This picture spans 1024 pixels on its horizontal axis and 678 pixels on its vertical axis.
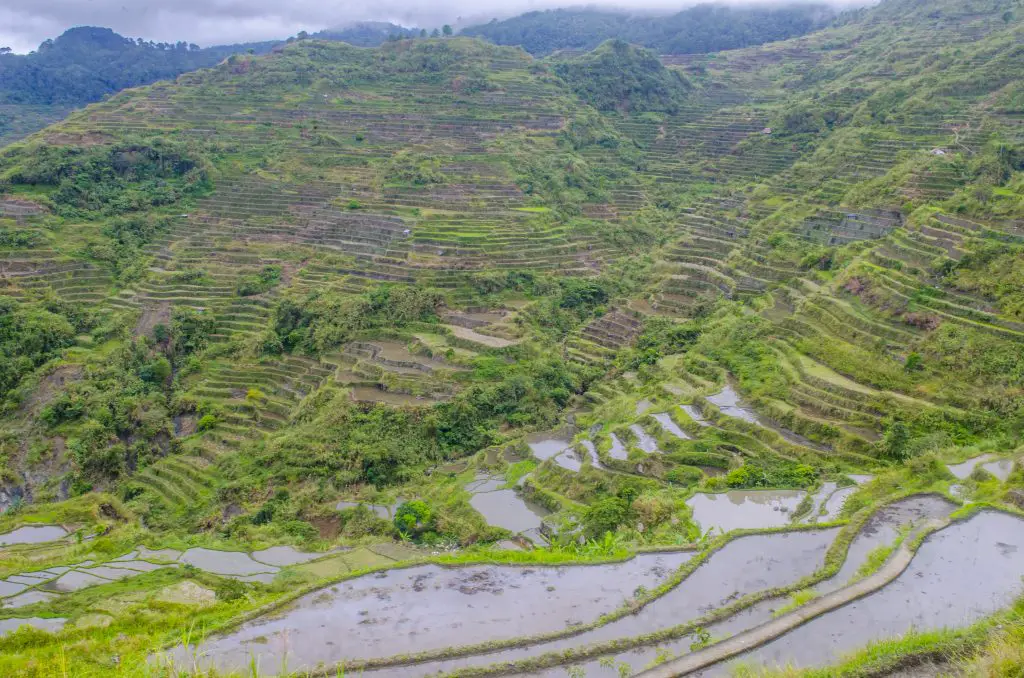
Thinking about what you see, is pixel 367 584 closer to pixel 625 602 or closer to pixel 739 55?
pixel 625 602

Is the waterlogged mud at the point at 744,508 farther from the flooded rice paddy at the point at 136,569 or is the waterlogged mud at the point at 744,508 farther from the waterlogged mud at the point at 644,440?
the flooded rice paddy at the point at 136,569

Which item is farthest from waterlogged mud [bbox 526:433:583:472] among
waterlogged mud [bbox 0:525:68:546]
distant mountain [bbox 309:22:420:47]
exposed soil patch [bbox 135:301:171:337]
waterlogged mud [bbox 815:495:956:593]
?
distant mountain [bbox 309:22:420:47]

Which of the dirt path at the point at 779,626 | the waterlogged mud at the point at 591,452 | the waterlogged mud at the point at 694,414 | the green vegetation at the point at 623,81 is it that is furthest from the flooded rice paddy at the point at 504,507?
the green vegetation at the point at 623,81

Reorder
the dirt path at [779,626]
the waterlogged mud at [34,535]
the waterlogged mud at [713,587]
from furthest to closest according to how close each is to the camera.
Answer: the waterlogged mud at [34,535] < the waterlogged mud at [713,587] < the dirt path at [779,626]

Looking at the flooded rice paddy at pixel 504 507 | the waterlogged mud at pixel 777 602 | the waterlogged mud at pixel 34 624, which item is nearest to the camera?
the waterlogged mud at pixel 777 602

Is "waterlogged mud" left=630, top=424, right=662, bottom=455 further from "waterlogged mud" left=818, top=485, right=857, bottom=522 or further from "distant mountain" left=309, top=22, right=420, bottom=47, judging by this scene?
"distant mountain" left=309, top=22, right=420, bottom=47
